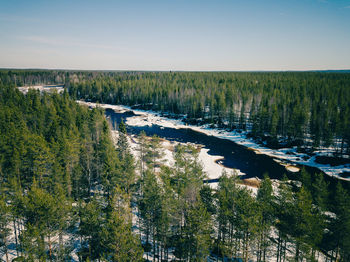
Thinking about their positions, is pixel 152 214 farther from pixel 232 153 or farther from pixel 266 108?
pixel 266 108

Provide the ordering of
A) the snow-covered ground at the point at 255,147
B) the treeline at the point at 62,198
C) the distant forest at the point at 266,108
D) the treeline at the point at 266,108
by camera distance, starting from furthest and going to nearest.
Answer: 1. the treeline at the point at 266,108
2. the distant forest at the point at 266,108
3. the snow-covered ground at the point at 255,147
4. the treeline at the point at 62,198

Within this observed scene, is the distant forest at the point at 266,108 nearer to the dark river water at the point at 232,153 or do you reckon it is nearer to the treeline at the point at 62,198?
the dark river water at the point at 232,153

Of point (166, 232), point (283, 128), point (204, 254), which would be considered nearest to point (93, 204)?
point (166, 232)

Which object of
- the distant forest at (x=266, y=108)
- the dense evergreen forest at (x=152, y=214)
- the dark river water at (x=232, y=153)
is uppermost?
the distant forest at (x=266, y=108)

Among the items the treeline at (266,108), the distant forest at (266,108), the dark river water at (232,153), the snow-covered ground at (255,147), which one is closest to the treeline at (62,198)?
the dark river water at (232,153)

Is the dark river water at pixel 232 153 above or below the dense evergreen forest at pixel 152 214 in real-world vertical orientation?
below

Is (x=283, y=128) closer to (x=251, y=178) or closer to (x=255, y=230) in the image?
(x=251, y=178)

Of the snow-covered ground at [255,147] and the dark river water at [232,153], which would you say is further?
the snow-covered ground at [255,147]
